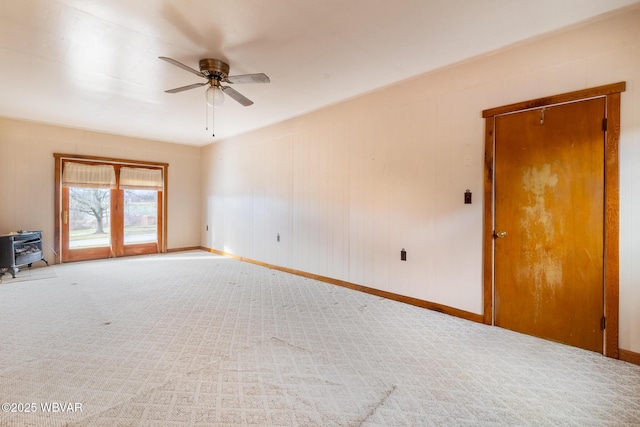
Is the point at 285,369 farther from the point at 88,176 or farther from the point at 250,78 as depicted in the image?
the point at 88,176

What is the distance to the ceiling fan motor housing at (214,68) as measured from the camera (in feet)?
10.3

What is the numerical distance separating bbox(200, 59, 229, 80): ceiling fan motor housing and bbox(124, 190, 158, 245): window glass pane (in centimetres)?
492

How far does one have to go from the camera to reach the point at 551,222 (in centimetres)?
275

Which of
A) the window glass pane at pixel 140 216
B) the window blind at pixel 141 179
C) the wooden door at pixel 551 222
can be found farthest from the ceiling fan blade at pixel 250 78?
the window glass pane at pixel 140 216

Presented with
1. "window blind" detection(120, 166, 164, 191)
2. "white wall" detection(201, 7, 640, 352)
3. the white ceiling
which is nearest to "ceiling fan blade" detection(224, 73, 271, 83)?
the white ceiling

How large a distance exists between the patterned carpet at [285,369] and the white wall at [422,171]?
646mm

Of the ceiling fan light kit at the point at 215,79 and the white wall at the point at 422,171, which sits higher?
the ceiling fan light kit at the point at 215,79

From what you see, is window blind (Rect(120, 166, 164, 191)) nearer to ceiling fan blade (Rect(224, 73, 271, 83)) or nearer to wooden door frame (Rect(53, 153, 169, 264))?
wooden door frame (Rect(53, 153, 169, 264))

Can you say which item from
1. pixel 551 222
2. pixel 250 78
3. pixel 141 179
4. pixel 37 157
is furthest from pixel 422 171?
pixel 37 157

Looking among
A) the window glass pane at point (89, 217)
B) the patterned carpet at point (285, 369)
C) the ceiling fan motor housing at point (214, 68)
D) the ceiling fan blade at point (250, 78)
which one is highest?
the ceiling fan motor housing at point (214, 68)

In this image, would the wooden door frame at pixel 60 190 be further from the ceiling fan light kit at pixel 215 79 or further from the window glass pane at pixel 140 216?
the ceiling fan light kit at pixel 215 79

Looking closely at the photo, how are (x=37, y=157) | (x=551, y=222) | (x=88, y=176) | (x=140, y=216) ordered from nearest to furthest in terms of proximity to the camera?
(x=551, y=222)
(x=37, y=157)
(x=88, y=176)
(x=140, y=216)

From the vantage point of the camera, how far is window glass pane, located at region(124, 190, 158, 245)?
683 cm

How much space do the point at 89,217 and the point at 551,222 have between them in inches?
316
